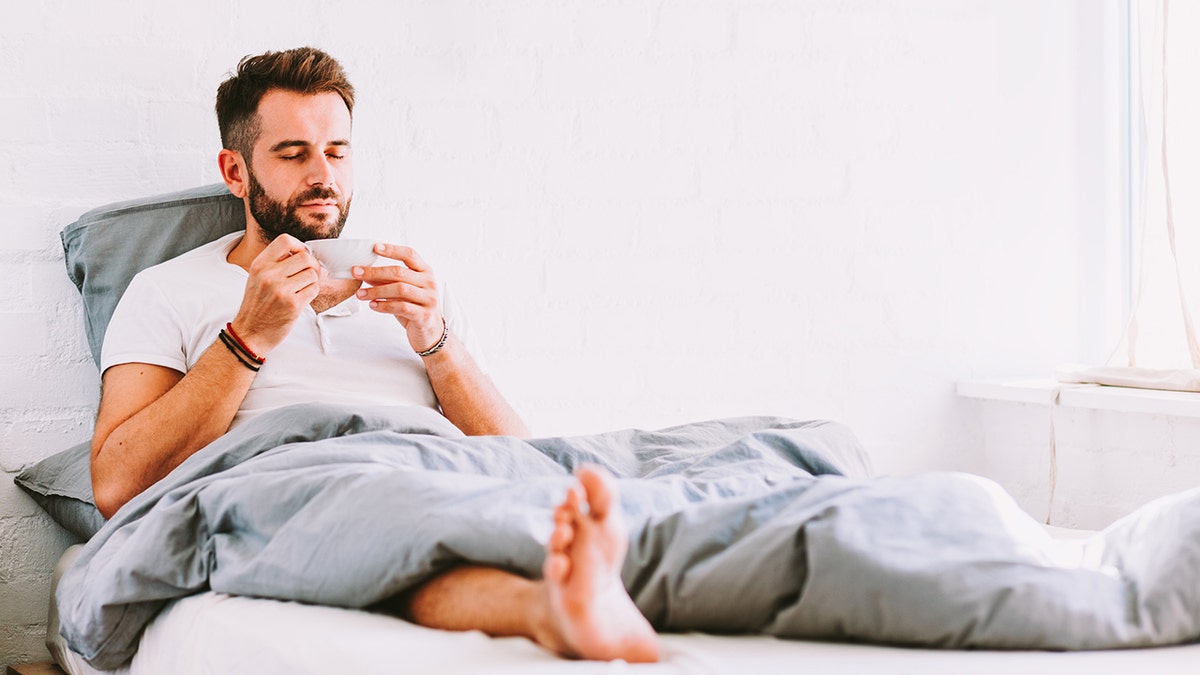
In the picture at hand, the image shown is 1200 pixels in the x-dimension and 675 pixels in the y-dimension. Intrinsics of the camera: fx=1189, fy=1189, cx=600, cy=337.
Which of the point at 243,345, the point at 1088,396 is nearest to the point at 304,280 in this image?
the point at 243,345

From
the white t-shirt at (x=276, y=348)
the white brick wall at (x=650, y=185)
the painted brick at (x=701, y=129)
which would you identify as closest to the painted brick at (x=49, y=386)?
the white brick wall at (x=650, y=185)

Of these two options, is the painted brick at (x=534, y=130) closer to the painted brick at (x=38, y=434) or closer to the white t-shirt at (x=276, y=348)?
the white t-shirt at (x=276, y=348)

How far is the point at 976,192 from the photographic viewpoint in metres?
2.76

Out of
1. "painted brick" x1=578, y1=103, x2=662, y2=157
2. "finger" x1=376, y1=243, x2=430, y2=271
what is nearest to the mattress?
"finger" x1=376, y1=243, x2=430, y2=271

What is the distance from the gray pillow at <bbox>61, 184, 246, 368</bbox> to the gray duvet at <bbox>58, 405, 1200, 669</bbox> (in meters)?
0.60

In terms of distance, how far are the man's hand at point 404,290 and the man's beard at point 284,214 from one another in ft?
0.60

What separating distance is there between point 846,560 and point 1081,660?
0.20 meters

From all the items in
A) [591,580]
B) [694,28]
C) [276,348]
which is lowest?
[591,580]

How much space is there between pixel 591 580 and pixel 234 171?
54.2 inches

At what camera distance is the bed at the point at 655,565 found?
968 millimetres

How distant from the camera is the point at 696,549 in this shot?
1040 millimetres

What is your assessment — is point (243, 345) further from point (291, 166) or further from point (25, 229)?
point (25, 229)

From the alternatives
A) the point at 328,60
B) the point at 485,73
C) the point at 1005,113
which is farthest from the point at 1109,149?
the point at 328,60

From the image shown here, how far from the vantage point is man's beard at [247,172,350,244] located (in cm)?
199
